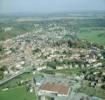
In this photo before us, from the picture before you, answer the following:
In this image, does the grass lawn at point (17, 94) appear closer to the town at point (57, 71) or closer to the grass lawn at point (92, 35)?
the town at point (57, 71)

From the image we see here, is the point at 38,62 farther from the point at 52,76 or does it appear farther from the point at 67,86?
the point at 67,86

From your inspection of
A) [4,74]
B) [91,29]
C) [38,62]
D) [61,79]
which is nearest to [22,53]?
[38,62]

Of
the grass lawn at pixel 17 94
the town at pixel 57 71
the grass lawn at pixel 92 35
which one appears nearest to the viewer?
the grass lawn at pixel 17 94

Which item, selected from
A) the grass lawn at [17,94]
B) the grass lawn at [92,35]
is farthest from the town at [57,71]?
the grass lawn at [92,35]

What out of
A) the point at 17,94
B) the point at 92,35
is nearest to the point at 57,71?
the point at 17,94

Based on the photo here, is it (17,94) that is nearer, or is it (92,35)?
A: (17,94)

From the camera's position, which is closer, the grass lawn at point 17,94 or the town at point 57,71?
the grass lawn at point 17,94

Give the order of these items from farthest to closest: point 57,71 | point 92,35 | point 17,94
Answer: point 92,35
point 57,71
point 17,94

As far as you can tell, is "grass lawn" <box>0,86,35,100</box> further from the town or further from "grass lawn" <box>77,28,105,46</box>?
"grass lawn" <box>77,28,105,46</box>

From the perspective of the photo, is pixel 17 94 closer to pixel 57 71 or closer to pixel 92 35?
pixel 57 71
